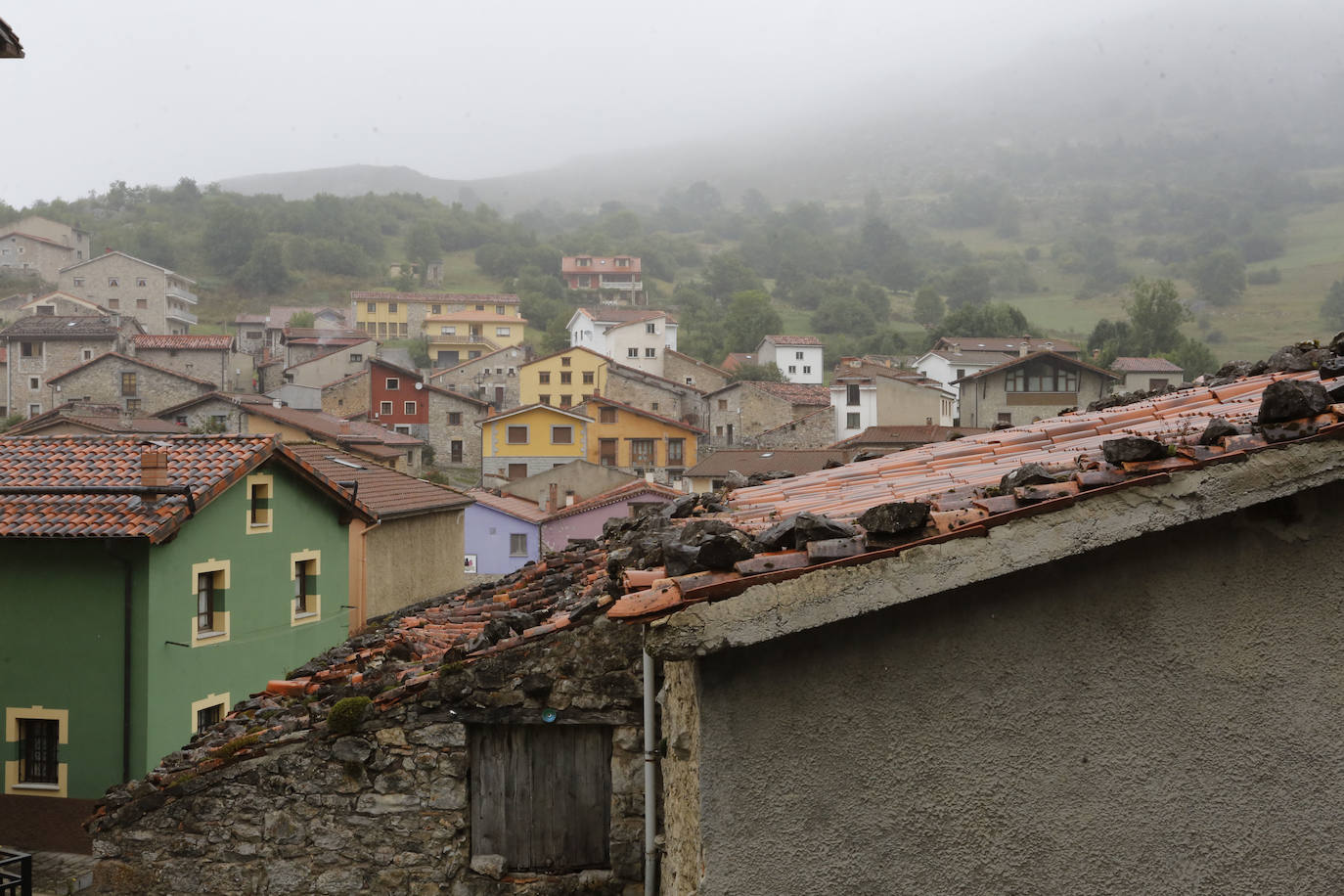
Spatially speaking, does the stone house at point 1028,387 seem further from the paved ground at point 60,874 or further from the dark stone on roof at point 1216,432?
the dark stone on roof at point 1216,432

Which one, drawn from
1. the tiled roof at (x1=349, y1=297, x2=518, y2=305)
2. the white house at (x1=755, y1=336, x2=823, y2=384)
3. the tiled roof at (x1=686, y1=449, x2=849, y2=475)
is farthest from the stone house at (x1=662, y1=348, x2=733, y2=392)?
the tiled roof at (x1=349, y1=297, x2=518, y2=305)

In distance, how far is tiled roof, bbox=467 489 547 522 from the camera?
35594mm

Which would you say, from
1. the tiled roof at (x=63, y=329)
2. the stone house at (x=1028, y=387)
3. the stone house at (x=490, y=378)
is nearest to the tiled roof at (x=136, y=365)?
the tiled roof at (x=63, y=329)

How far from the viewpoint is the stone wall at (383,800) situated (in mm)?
6395

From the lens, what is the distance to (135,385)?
56219mm

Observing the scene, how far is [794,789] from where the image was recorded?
13.3 feet

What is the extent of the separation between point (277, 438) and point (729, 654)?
619 inches

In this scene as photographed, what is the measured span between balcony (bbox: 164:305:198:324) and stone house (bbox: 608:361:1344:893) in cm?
9768

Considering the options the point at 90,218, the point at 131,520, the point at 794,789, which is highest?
the point at 90,218

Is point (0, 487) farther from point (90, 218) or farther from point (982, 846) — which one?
point (90, 218)

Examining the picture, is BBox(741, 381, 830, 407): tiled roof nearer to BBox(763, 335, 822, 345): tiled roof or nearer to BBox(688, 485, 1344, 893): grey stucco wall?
BBox(763, 335, 822, 345): tiled roof

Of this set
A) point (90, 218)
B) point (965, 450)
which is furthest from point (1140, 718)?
point (90, 218)

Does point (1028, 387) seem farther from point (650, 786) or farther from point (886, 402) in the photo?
point (650, 786)

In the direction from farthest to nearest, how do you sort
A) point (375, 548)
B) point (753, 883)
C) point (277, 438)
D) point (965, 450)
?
point (375, 548)
point (277, 438)
point (965, 450)
point (753, 883)
